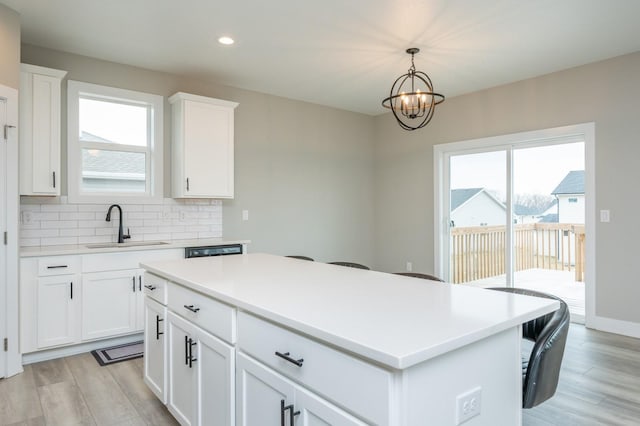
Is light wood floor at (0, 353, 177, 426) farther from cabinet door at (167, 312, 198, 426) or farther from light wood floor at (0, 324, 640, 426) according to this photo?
cabinet door at (167, 312, 198, 426)

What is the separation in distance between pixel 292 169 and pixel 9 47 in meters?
3.17

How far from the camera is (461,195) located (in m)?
5.30

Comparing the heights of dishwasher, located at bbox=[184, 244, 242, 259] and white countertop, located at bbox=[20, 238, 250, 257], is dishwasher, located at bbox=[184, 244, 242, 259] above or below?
below

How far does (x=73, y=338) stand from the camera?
326 centimetres

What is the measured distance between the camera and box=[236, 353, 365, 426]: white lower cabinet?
1.13 metres

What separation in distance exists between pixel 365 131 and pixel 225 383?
5.12 meters

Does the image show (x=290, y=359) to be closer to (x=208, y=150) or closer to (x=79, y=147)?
(x=208, y=150)

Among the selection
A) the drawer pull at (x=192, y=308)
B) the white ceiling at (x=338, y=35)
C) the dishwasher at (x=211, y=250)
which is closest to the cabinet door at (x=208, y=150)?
the white ceiling at (x=338, y=35)

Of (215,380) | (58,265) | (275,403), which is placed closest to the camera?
(275,403)

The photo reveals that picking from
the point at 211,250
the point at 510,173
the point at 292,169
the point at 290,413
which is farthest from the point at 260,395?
the point at 510,173

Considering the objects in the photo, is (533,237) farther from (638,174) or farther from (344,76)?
(344,76)

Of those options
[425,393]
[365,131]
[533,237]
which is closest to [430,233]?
[533,237]

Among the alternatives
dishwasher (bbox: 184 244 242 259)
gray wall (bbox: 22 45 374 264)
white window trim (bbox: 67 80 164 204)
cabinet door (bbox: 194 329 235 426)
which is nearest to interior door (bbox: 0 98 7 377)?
white window trim (bbox: 67 80 164 204)

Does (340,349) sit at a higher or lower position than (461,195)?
lower
